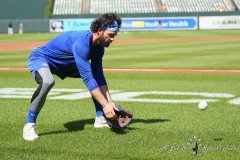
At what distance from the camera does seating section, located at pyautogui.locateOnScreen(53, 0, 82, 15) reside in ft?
226

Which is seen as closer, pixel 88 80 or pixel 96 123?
pixel 88 80

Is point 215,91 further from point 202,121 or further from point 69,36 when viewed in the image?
point 69,36

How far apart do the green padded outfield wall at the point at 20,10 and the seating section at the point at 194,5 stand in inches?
686

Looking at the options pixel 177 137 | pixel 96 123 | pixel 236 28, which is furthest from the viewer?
pixel 236 28

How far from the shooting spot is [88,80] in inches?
249

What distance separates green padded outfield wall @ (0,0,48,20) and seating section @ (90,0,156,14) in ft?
24.3

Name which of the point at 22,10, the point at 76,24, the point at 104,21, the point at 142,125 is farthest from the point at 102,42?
the point at 22,10

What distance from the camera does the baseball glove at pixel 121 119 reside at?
267 inches

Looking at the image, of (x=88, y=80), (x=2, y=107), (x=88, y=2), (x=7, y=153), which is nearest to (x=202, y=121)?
(x=88, y=80)

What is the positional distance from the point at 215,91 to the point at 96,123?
4432mm

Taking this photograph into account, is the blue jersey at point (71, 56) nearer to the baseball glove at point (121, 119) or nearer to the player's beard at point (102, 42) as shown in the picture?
the player's beard at point (102, 42)

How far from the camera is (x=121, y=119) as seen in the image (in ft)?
22.7

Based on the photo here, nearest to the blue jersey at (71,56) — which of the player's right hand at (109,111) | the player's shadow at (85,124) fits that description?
the player's right hand at (109,111)

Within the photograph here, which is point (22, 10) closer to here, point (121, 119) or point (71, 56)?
point (71, 56)
